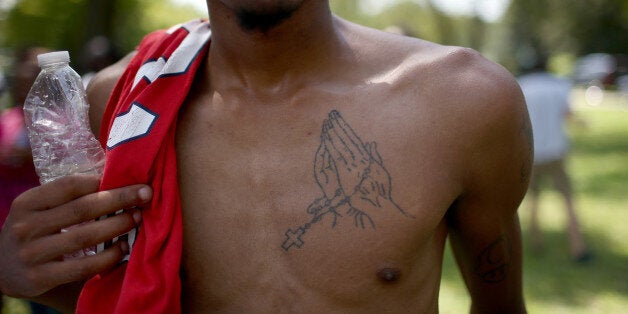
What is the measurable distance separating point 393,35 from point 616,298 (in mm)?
4318

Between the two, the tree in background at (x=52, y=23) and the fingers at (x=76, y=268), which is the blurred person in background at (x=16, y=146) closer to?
the fingers at (x=76, y=268)

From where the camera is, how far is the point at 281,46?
74.9 inches

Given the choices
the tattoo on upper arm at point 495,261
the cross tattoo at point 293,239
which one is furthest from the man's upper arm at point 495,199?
the cross tattoo at point 293,239

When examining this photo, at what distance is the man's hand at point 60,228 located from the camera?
1.65 metres

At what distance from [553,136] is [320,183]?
17.0 feet

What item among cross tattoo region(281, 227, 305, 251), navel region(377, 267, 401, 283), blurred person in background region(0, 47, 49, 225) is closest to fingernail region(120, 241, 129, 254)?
cross tattoo region(281, 227, 305, 251)

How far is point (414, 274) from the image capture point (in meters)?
1.74

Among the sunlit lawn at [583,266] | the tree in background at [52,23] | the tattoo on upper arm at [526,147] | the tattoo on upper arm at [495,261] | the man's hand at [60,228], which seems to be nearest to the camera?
the man's hand at [60,228]

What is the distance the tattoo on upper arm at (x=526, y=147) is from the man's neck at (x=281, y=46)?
52 centimetres

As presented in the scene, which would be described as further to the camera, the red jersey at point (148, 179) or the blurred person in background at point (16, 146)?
the blurred person in background at point (16, 146)

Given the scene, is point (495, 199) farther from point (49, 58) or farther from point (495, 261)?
point (49, 58)

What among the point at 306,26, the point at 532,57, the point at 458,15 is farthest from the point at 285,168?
the point at 458,15

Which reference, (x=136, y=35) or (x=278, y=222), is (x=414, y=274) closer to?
(x=278, y=222)

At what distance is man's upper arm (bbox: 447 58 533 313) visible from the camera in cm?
172
